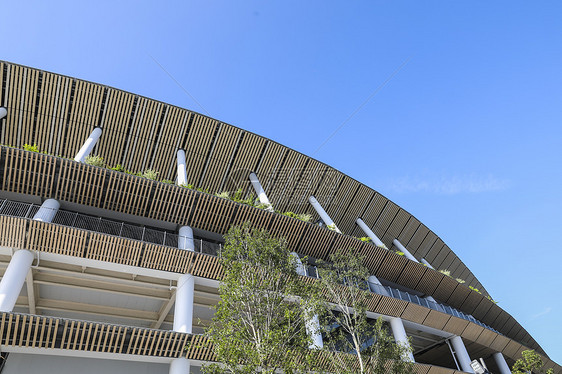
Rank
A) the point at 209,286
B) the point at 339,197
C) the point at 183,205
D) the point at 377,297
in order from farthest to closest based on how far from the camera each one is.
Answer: the point at 339,197, the point at 377,297, the point at 183,205, the point at 209,286

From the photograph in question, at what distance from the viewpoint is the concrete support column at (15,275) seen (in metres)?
11.4

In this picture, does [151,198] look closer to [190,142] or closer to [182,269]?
[182,269]

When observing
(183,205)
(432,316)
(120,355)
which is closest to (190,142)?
(183,205)

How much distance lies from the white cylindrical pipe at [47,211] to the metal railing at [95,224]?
11.2 inches

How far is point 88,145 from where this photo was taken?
1961 cm

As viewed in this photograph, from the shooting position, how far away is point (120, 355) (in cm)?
1242

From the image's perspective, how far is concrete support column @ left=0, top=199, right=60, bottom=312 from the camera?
11406mm

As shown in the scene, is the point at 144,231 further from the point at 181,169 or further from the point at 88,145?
the point at 88,145

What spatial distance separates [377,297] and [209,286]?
8.66m

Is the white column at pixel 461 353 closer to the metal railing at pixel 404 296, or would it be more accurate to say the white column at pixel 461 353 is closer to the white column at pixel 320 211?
the metal railing at pixel 404 296

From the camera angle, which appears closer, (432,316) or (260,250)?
(260,250)

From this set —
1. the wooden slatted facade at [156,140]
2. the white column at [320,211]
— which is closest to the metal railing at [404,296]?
the white column at [320,211]

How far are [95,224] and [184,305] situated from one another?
5.62m

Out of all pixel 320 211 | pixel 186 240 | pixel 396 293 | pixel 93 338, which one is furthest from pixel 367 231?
pixel 93 338
